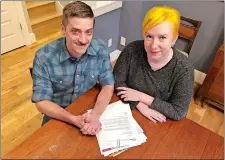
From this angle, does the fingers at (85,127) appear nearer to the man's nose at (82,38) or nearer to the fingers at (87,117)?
the fingers at (87,117)

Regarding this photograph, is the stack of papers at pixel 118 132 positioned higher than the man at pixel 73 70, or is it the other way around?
the man at pixel 73 70

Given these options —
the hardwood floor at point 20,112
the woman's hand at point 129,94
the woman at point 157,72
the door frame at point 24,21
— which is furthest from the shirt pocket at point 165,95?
the door frame at point 24,21

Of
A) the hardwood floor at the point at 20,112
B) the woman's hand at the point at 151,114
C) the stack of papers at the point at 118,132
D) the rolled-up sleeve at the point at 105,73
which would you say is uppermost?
the rolled-up sleeve at the point at 105,73

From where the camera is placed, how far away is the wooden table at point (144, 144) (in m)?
0.79

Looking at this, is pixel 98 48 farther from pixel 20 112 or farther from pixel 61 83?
pixel 20 112

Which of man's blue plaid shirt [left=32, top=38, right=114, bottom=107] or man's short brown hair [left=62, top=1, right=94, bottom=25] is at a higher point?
man's short brown hair [left=62, top=1, right=94, bottom=25]

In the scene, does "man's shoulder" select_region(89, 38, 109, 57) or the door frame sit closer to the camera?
"man's shoulder" select_region(89, 38, 109, 57)

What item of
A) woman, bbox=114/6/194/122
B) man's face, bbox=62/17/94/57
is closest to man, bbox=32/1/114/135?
man's face, bbox=62/17/94/57

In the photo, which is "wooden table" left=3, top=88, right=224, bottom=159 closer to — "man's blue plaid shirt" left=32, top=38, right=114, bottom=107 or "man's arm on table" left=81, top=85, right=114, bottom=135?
"man's arm on table" left=81, top=85, right=114, bottom=135

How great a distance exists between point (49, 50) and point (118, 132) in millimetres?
557

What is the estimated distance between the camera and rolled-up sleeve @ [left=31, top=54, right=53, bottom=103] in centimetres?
101

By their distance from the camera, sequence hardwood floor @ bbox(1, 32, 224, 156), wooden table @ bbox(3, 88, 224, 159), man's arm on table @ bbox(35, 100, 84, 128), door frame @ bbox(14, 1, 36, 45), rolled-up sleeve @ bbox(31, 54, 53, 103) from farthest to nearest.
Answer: door frame @ bbox(14, 1, 36, 45)
hardwood floor @ bbox(1, 32, 224, 156)
rolled-up sleeve @ bbox(31, 54, 53, 103)
man's arm on table @ bbox(35, 100, 84, 128)
wooden table @ bbox(3, 88, 224, 159)

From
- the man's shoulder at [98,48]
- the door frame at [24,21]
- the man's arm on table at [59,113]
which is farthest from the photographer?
the door frame at [24,21]

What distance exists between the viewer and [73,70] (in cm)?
110
